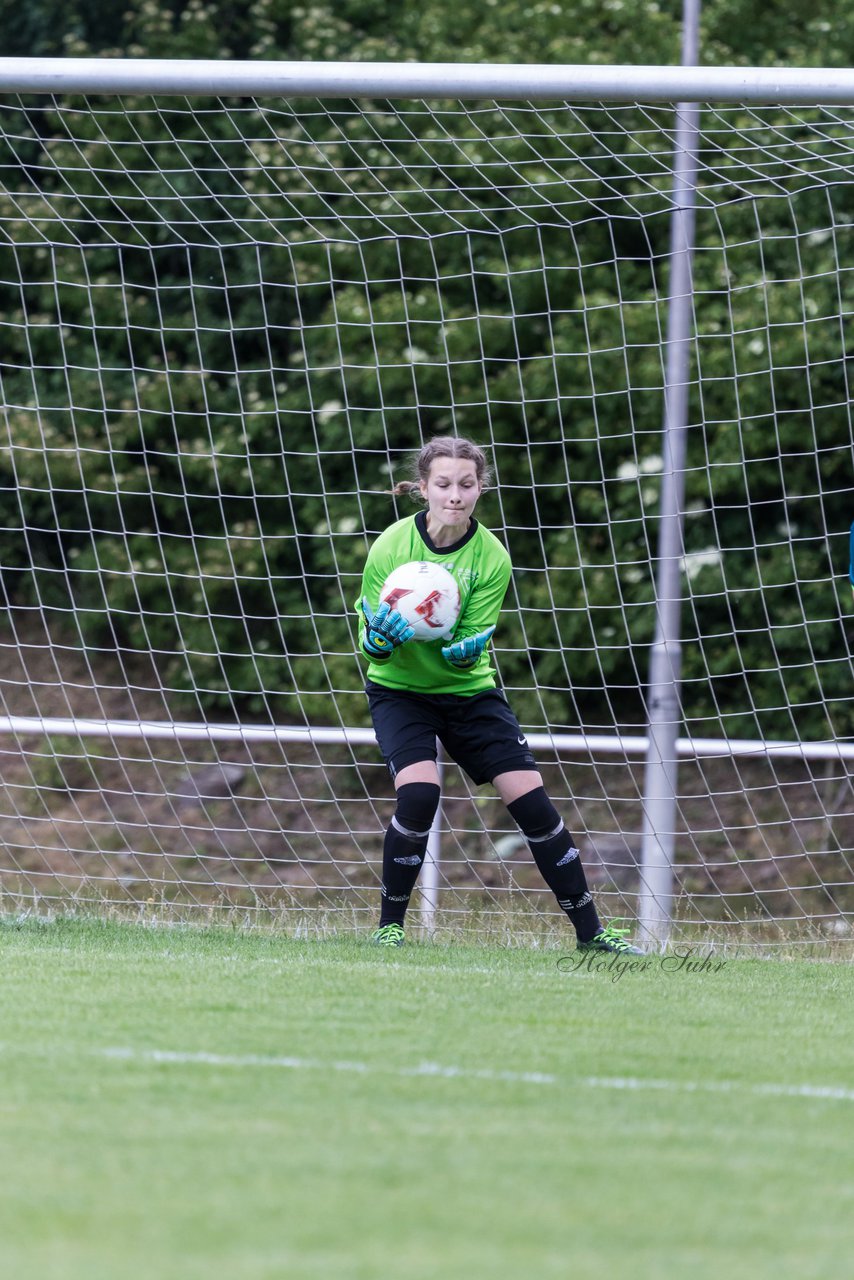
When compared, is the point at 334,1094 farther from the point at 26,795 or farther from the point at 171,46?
the point at 171,46

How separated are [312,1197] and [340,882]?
390 inches

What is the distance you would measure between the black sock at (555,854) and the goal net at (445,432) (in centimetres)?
330

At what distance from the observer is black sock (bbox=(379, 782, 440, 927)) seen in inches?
213

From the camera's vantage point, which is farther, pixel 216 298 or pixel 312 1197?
pixel 216 298

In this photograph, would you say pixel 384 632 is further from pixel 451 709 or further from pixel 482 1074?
pixel 482 1074

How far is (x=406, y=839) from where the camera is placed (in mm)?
5465

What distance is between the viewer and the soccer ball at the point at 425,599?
5.33 metres

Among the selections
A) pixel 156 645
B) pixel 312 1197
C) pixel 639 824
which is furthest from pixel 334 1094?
pixel 156 645

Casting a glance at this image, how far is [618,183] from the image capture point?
10.9m

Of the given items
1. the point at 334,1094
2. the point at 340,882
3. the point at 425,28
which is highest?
the point at 425,28

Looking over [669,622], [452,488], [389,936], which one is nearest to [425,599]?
[452,488]

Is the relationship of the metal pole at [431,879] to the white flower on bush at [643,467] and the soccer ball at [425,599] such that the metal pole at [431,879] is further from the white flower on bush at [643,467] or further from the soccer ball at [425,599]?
the white flower on bush at [643,467]

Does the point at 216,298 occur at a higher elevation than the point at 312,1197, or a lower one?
higher

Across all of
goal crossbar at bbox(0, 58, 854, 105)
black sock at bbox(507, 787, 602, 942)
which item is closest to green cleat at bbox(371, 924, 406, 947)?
black sock at bbox(507, 787, 602, 942)
